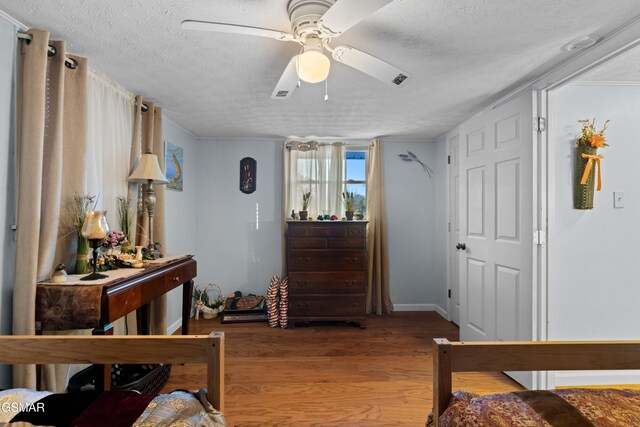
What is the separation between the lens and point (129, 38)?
1717 mm

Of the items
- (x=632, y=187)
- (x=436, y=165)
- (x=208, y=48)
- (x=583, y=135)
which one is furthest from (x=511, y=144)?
(x=208, y=48)

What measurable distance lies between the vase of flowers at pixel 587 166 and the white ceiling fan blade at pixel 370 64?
1.45 meters

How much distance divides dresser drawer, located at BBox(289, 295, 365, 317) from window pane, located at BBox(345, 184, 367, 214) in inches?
45.7

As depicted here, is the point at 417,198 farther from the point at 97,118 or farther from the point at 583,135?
the point at 97,118

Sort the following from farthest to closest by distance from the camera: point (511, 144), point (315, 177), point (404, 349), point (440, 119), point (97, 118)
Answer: point (315, 177), point (440, 119), point (404, 349), point (511, 144), point (97, 118)

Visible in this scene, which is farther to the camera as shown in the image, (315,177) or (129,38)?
(315,177)

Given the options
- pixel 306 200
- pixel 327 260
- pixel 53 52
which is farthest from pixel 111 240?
pixel 306 200

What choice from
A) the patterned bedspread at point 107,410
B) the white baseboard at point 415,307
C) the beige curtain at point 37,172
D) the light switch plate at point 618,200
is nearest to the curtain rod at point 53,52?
the beige curtain at point 37,172

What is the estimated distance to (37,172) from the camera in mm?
1572

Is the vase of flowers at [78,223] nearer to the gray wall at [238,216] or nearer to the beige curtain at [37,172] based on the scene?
the beige curtain at [37,172]

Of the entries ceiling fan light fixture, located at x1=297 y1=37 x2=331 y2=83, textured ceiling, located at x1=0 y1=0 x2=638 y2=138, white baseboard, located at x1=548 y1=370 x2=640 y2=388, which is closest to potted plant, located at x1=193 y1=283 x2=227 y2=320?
textured ceiling, located at x1=0 y1=0 x2=638 y2=138

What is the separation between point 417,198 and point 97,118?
3.44 metres

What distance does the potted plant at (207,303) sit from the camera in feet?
12.4

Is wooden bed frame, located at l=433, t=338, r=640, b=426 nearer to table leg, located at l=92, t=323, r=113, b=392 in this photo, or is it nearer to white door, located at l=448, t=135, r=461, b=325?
table leg, located at l=92, t=323, r=113, b=392
